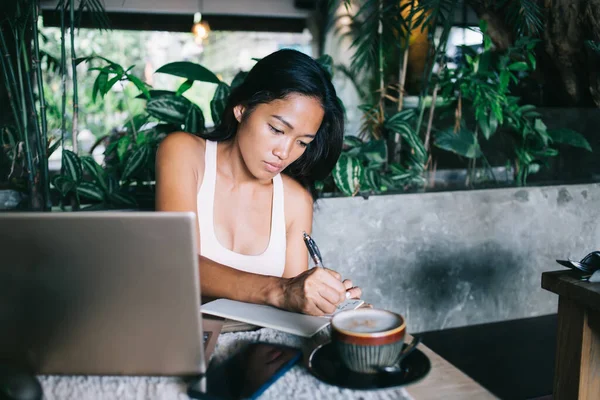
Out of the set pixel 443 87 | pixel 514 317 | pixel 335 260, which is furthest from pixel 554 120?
pixel 335 260

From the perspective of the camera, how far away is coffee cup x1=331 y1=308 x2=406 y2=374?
640 millimetres

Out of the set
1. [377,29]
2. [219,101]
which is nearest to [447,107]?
[377,29]

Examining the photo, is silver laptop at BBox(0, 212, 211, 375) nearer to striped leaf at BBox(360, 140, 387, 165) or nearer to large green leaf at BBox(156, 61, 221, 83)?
large green leaf at BBox(156, 61, 221, 83)

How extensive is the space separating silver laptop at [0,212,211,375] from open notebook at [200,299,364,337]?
0.71 ft

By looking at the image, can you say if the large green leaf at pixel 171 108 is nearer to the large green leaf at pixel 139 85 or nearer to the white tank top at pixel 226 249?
the large green leaf at pixel 139 85

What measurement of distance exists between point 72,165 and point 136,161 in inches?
9.0

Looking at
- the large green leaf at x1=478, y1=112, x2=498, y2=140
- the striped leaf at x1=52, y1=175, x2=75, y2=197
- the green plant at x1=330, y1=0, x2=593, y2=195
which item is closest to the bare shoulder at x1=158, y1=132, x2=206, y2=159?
the striped leaf at x1=52, y1=175, x2=75, y2=197

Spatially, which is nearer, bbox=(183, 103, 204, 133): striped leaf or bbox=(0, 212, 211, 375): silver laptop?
bbox=(0, 212, 211, 375): silver laptop

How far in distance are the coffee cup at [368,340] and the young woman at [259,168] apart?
541 mm

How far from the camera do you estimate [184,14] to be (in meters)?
7.44

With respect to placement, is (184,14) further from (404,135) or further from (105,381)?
(105,381)

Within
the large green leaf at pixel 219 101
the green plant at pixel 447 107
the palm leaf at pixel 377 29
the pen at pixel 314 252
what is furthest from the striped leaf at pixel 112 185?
the palm leaf at pixel 377 29

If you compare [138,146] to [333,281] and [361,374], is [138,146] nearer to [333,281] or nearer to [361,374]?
[333,281]

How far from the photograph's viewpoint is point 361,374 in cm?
68
